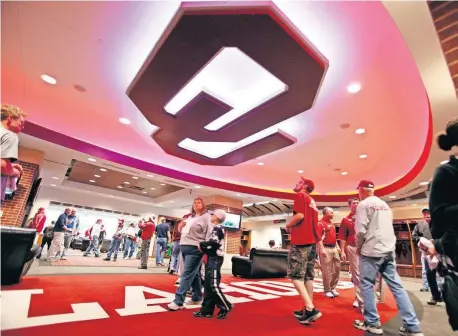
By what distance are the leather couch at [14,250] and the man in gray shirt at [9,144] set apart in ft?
3.14

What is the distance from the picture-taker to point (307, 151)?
6621 mm

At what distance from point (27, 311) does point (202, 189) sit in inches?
310

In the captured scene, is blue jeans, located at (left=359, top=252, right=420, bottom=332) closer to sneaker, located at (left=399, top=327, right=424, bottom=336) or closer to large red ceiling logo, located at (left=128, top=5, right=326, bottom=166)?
sneaker, located at (left=399, top=327, right=424, bottom=336)

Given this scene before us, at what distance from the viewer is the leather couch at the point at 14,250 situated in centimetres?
252

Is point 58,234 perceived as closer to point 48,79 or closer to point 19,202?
point 19,202

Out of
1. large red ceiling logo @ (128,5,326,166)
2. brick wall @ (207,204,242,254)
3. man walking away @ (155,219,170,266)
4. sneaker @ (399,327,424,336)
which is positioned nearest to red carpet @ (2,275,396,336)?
sneaker @ (399,327,424,336)

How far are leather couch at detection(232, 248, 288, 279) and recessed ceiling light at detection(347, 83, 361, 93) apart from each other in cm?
433

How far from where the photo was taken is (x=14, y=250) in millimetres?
2686

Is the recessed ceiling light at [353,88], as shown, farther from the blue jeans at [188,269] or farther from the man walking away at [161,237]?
the man walking away at [161,237]

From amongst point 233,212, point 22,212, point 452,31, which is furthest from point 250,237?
point 452,31

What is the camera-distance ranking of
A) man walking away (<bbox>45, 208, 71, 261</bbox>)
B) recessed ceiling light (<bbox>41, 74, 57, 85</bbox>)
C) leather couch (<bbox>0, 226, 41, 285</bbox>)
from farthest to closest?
man walking away (<bbox>45, 208, 71, 261</bbox>)
recessed ceiling light (<bbox>41, 74, 57, 85</bbox>)
leather couch (<bbox>0, 226, 41, 285</bbox>)

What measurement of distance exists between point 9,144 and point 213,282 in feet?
7.02

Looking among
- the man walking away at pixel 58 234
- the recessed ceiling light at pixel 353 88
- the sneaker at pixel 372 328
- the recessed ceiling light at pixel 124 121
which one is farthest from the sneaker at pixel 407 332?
the man walking away at pixel 58 234

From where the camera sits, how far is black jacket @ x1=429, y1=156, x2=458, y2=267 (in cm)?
113
